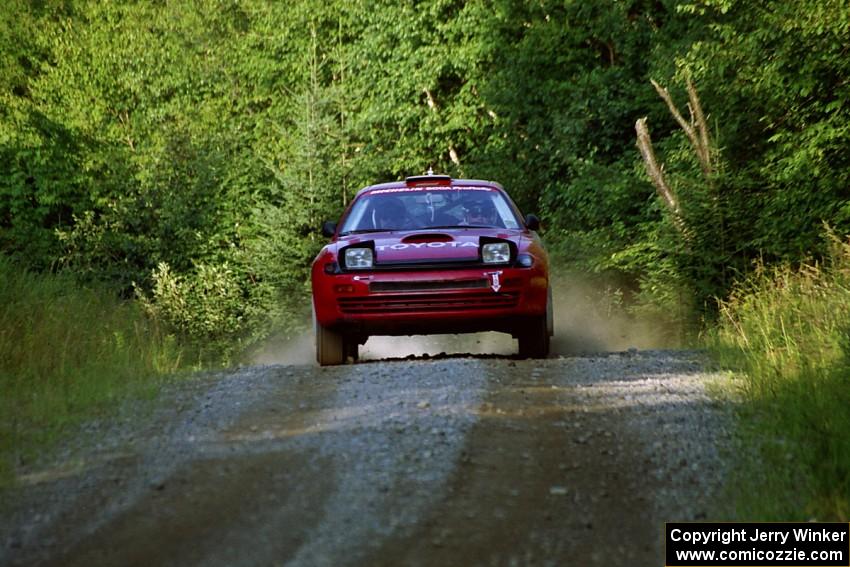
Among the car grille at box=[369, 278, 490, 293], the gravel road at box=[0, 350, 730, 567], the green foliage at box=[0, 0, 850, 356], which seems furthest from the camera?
the green foliage at box=[0, 0, 850, 356]

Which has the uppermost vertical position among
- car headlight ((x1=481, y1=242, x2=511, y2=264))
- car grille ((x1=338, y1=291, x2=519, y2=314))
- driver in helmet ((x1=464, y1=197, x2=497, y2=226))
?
driver in helmet ((x1=464, y1=197, x2=497, y2=226))

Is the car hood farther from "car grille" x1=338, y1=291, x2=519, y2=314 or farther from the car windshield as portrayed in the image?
the car windshield

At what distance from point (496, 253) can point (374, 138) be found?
84.6 feet

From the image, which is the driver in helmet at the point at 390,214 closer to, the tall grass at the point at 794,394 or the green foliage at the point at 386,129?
the tall grass at the point at 794,394

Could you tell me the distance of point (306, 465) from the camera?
6.61 metres

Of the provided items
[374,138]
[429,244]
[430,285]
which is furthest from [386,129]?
[430,285]

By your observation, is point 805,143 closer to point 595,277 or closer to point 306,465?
point 595,277

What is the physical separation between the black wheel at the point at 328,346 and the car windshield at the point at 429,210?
941mm

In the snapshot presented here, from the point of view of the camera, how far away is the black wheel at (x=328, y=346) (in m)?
11.2

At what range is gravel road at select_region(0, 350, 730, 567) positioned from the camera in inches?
205

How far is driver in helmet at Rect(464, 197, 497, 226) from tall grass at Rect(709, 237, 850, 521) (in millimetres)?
2273

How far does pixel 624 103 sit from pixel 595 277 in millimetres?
4840

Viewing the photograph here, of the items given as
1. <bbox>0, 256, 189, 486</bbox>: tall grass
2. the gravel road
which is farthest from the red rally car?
<bbox>0, 256, 189, 486</bbox>: tall grass

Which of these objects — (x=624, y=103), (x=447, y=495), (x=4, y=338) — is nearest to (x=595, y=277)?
(x=624, y=103)
